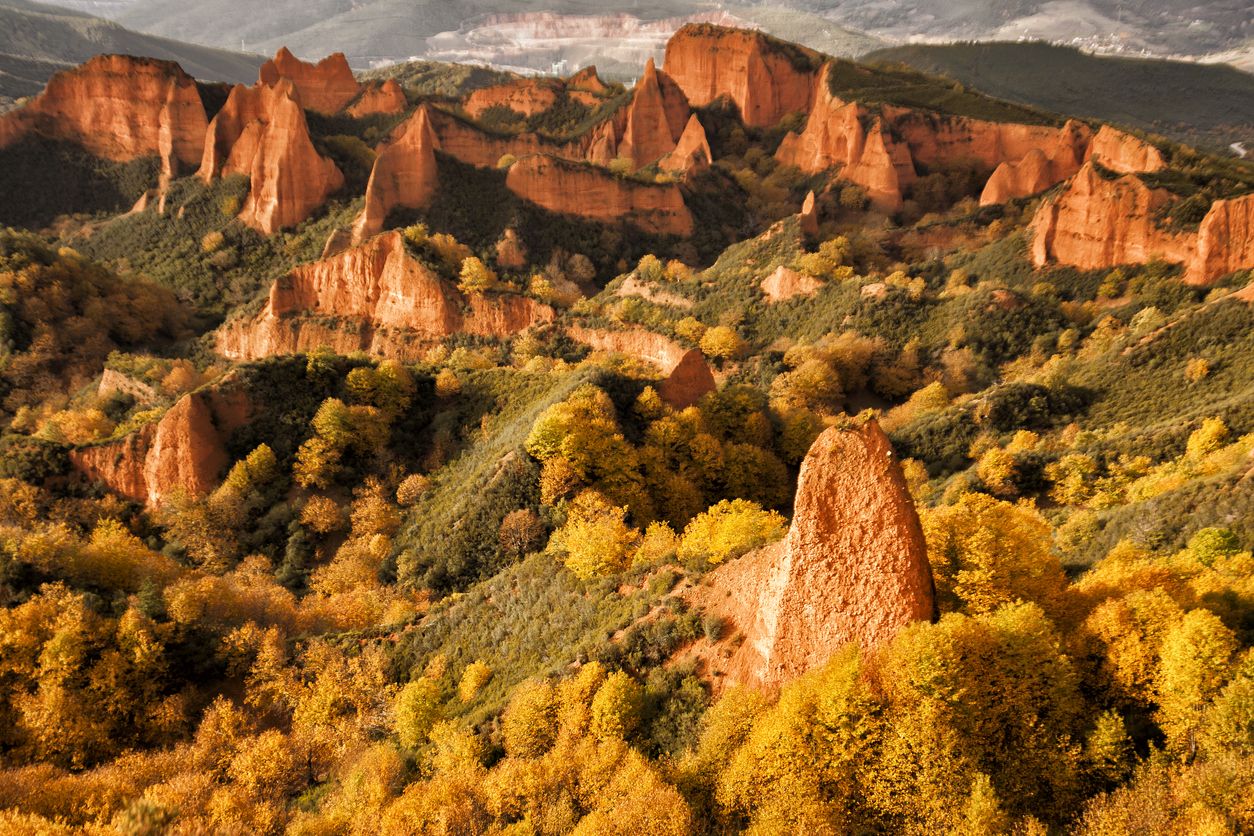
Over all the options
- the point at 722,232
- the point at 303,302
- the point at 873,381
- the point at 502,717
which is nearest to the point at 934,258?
the point at 873,381

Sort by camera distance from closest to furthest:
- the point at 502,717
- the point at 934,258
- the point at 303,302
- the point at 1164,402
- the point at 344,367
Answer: the point at 502,717, the point at 1164,402, the point at 344,367, the point at 303,302, the point at 934,258

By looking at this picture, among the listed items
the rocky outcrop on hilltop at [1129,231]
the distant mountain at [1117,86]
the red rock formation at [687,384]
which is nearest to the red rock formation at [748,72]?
the rocky outcrop on hilltop at [1129,231]

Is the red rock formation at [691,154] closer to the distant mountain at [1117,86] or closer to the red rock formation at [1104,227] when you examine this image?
the red rock formation at [1104,227]

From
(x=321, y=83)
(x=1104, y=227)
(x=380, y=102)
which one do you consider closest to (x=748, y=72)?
(x=380, y=102)

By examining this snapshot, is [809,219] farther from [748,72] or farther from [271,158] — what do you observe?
[271,158]

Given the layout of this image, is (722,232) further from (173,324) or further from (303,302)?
(173,324)
